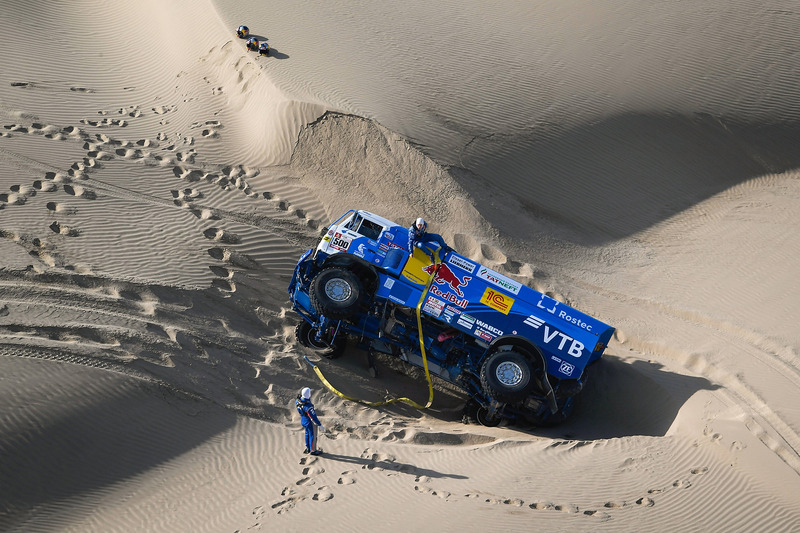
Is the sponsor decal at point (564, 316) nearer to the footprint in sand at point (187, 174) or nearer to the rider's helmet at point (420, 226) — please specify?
the rider's helmet at point (420, 226)

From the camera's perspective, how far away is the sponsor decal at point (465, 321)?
12.6 metres

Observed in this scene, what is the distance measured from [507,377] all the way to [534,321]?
1.11 m

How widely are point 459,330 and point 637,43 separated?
11.2 metres

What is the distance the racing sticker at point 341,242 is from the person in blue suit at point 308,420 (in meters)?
2.79

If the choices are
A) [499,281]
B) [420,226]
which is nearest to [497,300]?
[499,281]

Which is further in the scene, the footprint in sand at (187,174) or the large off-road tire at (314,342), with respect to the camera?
the footprint in sand at (187,174)

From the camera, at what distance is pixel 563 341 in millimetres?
12547

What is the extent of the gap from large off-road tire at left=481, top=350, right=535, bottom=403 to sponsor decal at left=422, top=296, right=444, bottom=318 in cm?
119

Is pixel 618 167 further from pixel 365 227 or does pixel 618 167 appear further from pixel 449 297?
pixel 365 227

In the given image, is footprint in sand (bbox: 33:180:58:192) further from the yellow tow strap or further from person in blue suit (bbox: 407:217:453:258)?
person in blue suit (bbox: 407:217:453:258)

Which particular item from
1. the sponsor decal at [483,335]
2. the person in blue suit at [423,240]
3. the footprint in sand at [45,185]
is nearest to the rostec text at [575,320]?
the sponsor decal at [483,335]

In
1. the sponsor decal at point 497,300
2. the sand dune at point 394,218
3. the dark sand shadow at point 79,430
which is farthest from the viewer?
the sponsor decal at point 497,300

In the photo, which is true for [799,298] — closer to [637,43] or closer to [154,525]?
[637,43]

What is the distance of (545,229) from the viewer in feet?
57.0
